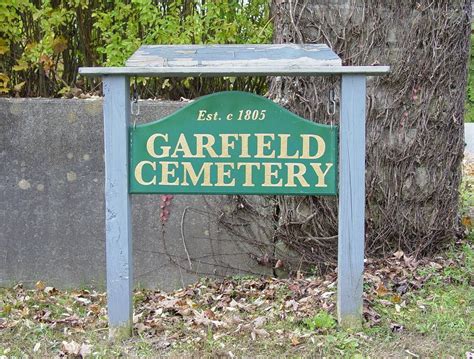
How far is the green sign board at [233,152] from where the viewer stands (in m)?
3.80

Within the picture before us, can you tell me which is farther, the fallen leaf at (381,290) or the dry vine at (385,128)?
the dry vine at (385,128)

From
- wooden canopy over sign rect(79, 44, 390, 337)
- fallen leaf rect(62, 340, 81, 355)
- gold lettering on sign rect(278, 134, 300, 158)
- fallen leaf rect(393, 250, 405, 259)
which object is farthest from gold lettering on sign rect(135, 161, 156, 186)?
fallen leaf rect(393, 250, 405, 259)

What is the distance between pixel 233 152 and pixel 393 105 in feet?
5.53

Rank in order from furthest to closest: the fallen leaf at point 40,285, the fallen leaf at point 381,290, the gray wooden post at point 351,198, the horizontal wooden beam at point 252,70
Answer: the fallen leaf at point 40,285 < the fallen leaf at point 381,290 < the gray wooden post at point 351,198 < the horizontal wooden beam at point 252,70

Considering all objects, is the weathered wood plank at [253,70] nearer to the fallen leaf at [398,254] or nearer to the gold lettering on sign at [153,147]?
the gold lettering on sign at [153,147]

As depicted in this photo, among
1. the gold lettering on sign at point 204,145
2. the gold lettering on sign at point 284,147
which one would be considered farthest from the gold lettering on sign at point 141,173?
the gold lettering on sign at point 284,147

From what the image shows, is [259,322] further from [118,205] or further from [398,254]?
[398,254]

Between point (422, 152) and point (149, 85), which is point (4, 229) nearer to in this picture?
point (149, 85)

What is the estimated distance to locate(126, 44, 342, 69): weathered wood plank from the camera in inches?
147

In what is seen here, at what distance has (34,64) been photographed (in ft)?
18.0

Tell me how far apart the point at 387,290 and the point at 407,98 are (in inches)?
55.1

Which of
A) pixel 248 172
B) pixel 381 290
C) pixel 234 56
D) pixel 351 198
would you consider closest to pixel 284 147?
pixel 248 172

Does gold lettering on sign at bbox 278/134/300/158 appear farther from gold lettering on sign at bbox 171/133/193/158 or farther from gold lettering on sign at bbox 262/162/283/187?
gold lettering on sign at bbox 171/133/193/158

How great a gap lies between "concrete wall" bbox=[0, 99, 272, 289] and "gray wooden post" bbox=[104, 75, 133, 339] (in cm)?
123
